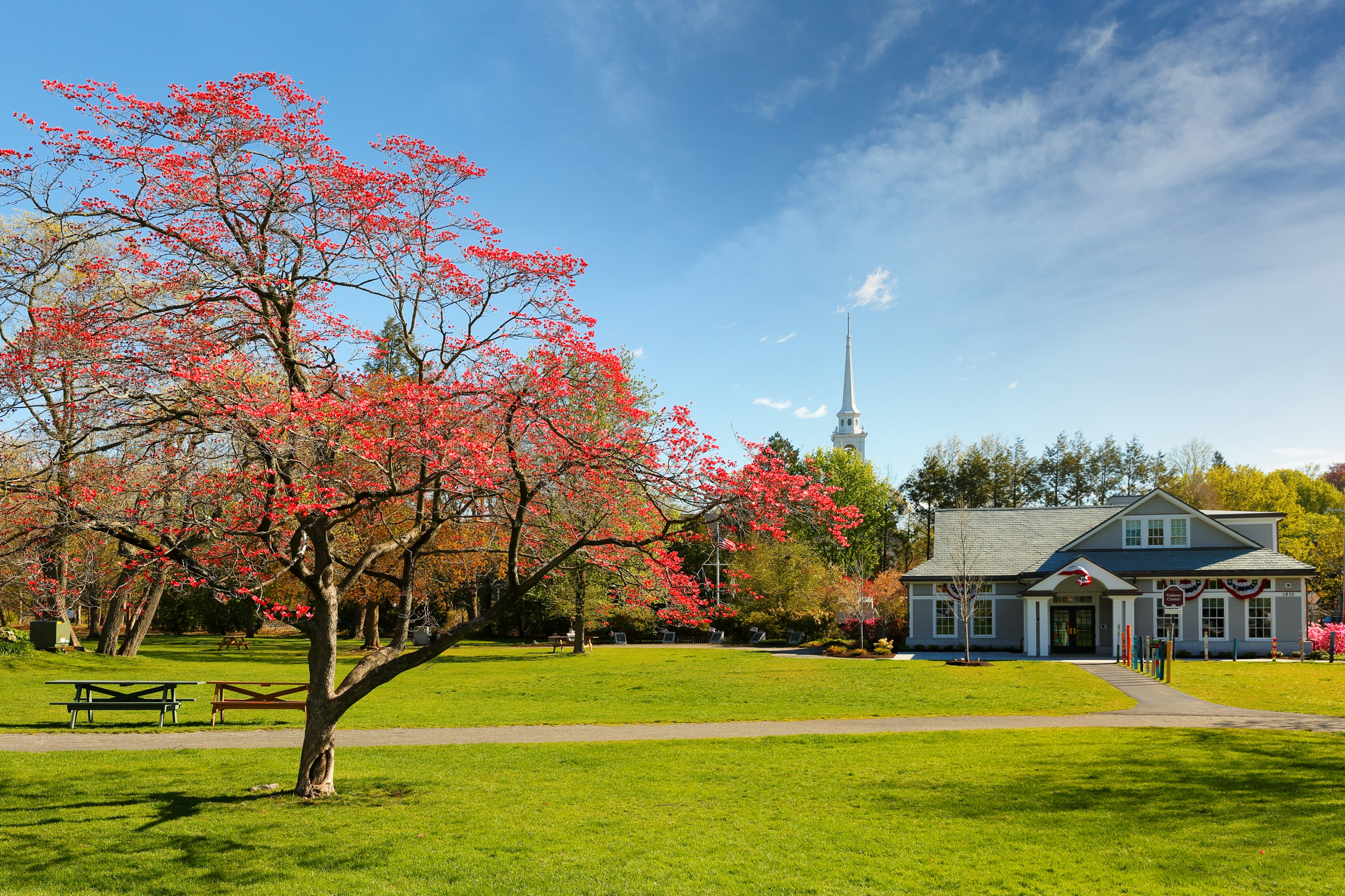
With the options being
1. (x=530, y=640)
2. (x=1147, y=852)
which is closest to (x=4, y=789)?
(x=1147, y=852)

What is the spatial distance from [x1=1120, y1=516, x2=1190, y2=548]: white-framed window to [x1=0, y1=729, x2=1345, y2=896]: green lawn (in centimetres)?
2465

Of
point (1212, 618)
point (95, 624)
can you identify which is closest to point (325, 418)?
point (1212, 618)

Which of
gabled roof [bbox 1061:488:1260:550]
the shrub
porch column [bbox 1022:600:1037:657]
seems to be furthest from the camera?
gabled roof [bbox 1061:488:1260:550]

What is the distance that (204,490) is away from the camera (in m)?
10.1

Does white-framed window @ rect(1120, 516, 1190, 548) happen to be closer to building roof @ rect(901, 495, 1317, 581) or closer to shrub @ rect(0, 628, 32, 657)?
building roof @ rect(901, 495, 1317, 581)

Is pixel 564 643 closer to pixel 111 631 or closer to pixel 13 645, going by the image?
pixel 111 631

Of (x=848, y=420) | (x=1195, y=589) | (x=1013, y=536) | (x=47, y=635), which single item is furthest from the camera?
(x=848, y=420)

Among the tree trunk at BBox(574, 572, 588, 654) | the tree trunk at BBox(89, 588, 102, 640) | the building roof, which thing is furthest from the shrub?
the building roof

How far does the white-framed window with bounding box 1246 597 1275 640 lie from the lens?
34.0 metres

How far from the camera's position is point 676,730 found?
1705 cm

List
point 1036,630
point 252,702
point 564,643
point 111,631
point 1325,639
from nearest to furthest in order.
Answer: point 252,702 < point 111,631 < point 1325,639 < point 1036,630 < point 564,643

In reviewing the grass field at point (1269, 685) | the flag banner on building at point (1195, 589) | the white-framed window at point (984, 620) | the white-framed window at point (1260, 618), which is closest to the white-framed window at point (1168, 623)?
the flag banner on building at point (1195, 589)

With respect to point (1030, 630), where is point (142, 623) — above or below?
below

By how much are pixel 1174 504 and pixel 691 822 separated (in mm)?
34107
